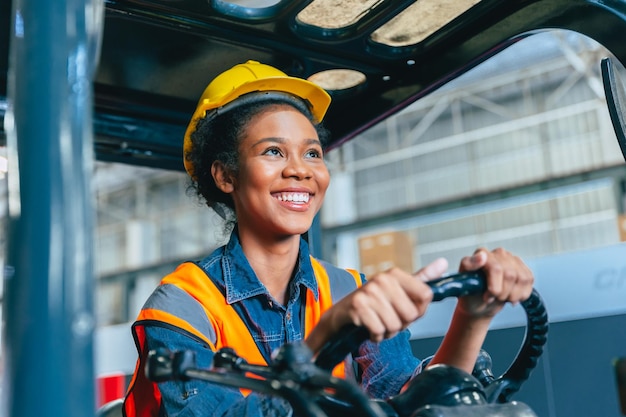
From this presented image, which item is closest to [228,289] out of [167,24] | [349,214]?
[167,24]

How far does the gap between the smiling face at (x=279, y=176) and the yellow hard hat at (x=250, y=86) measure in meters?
0.06

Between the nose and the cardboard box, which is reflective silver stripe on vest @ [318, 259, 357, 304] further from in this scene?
the cardboard box

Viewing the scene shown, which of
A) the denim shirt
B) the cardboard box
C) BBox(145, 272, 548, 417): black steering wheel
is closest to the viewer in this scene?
BBox(145, 272, 548, 417): black steering wheel

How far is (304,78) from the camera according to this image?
2182 millimetres

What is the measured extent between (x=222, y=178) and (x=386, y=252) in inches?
321

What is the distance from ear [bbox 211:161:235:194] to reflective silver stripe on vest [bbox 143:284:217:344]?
37 cm

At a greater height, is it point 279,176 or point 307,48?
point 307,48

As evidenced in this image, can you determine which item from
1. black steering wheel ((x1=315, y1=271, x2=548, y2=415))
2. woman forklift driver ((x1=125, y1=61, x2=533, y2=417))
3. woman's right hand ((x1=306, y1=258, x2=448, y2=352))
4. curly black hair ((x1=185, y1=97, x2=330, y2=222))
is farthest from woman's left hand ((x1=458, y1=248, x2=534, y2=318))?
curly black hair ((x1=185, y1=97, x2=330, y2=222))

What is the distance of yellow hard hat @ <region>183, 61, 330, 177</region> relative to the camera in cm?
197

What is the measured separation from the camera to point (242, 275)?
193 centimetres

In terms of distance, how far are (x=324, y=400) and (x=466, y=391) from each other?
0.21 metres

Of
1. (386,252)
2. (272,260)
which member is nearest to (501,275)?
(272,260)

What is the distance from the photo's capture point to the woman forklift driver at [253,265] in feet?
5.65

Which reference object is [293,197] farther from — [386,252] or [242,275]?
[386,252]
